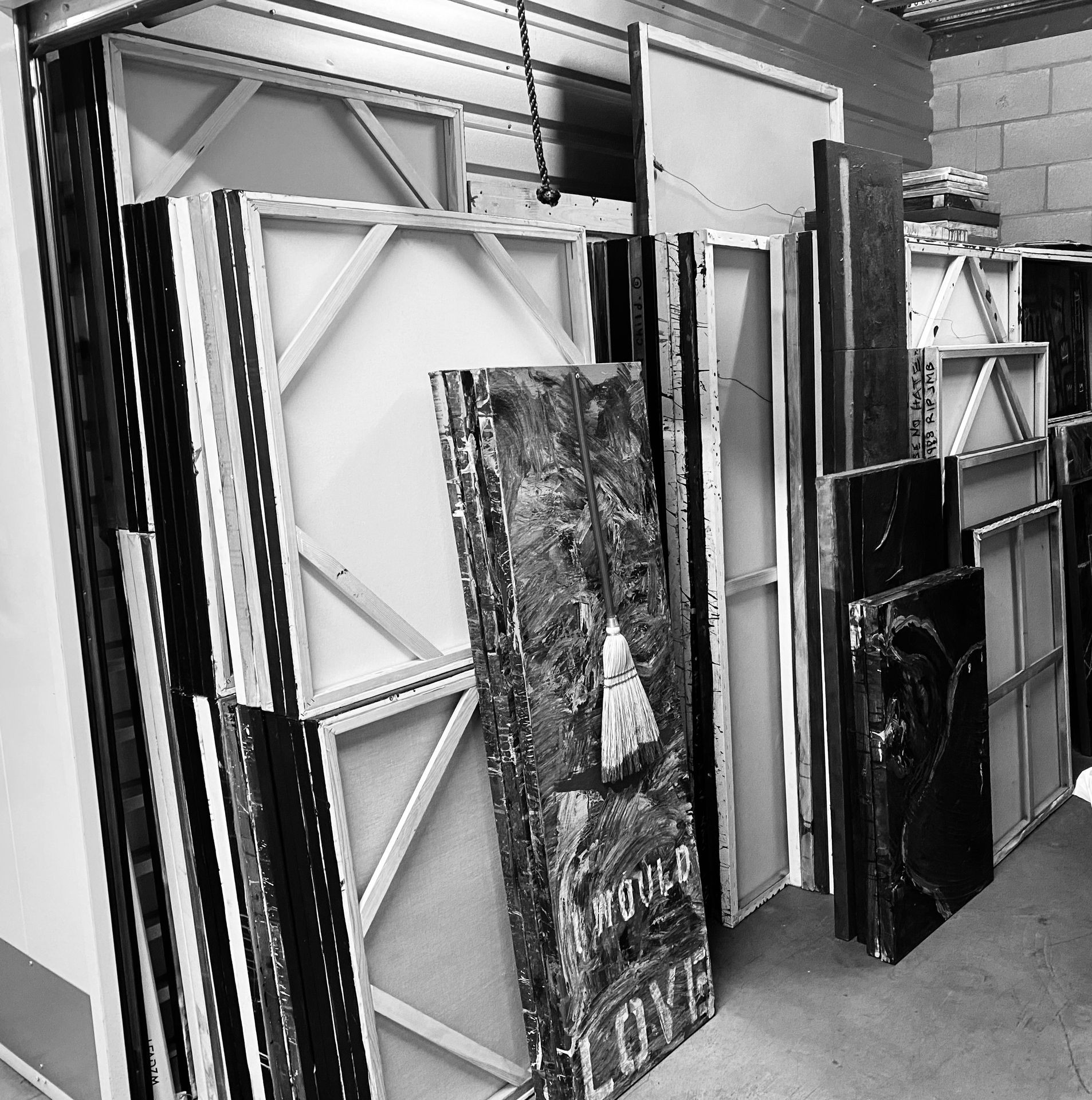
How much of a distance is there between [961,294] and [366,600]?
2.82 meters

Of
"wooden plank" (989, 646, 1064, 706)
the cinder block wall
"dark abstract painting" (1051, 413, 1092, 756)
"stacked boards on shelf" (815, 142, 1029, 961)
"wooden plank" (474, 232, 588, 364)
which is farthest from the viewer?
the cinder block wall

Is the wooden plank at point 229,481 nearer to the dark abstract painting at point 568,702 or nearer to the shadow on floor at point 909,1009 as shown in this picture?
the dark abstract painting at point 568,702

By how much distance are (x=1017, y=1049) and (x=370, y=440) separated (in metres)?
2.08

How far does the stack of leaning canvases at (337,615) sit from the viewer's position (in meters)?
2.05

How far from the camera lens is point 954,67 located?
213 inches

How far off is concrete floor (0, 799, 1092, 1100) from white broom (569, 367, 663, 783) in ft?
2.53

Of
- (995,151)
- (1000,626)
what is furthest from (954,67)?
(1000,626)

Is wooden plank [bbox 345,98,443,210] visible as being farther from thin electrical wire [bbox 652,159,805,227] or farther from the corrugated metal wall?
thin electrical wire [bbox 652,159,805,227]

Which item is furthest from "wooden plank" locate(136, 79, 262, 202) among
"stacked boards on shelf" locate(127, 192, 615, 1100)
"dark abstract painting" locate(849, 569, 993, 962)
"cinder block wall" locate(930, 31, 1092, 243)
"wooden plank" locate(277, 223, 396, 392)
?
"cinder block wall" locate(930, 31, 1092, 243)

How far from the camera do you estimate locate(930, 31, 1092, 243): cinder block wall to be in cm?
512

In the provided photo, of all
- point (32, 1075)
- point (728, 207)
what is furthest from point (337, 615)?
point (728, 207)

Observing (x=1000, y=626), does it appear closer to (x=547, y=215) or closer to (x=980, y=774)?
(x=980, y=774)

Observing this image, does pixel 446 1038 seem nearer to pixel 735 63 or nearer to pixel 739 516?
pixel 739 516

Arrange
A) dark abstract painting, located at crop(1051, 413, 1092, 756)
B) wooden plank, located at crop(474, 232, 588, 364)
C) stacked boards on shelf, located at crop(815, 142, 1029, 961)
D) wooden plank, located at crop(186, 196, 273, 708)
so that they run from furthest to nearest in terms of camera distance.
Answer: dark abstract painting, located at crop(1051, 413, 1092, 756) → stacked boards on shelf, located at crop(815, 142, 1029, 961) → wooden plank, located at crop(474, 232, 588, 364) → wooden plank, located at crop(186, 196, 273, 708)
